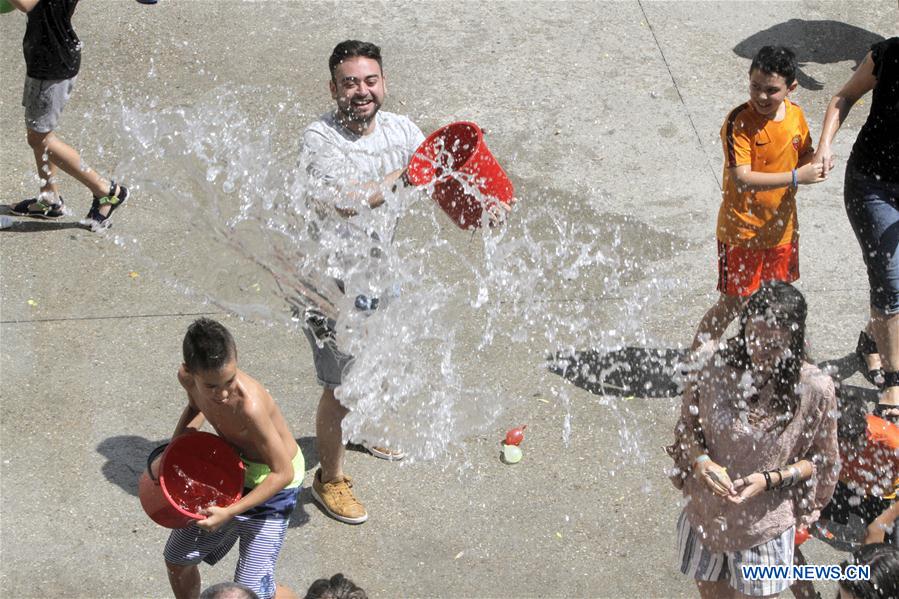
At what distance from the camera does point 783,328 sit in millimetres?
3455

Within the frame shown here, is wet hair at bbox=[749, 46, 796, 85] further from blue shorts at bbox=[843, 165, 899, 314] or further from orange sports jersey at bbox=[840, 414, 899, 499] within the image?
orange sports jersey at bbox=[840, 414, 899, 499]

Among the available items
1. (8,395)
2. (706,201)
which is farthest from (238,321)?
(706,201)

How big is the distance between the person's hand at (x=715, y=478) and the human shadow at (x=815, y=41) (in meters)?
5.41

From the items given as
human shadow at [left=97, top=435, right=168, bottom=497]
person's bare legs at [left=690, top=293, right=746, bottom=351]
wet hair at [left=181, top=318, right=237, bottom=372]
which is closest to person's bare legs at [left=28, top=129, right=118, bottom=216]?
human shadow at [left=97, top=435, right=168, bottom=497]

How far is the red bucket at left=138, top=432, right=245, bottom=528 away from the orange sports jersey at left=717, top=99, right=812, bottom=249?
262cm

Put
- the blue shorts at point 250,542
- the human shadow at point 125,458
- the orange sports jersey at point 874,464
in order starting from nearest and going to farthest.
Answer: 1. the blue shorts at point 250,542
2. the orange sports jersey at point 874,464
3. the human shadow at point 125,458

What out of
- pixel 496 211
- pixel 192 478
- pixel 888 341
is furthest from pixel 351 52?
pixel 888 341

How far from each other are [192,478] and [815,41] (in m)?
6.63

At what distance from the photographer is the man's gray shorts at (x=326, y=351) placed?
4527 mm

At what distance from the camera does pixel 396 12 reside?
28.9ft

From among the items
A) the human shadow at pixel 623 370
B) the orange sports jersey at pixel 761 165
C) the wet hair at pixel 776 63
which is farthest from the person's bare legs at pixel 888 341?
the wet hair at pixel 776 63

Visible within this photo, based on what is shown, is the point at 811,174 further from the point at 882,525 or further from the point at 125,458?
the point at 125,458

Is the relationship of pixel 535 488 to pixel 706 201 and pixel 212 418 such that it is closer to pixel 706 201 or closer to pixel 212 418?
pixel 212 418

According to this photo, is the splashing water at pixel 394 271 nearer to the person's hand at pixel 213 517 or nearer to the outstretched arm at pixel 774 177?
the person's hand at pixel 213 517
